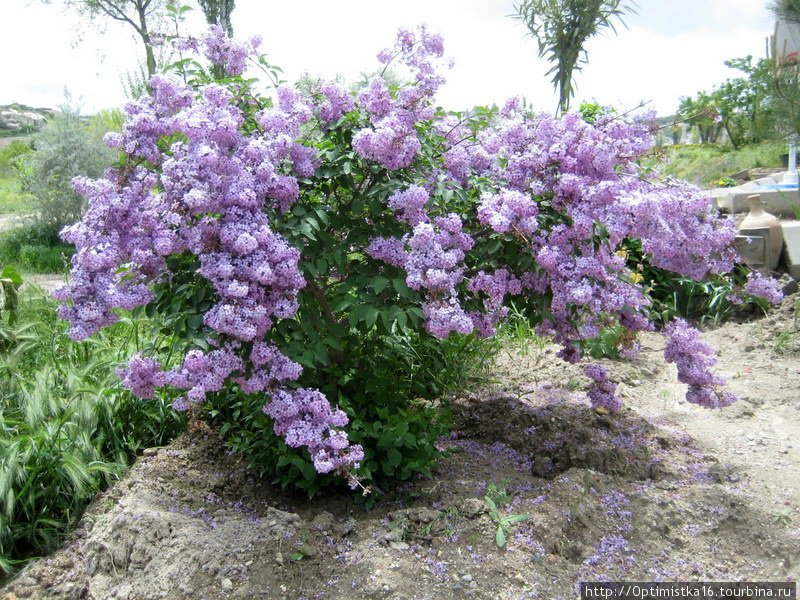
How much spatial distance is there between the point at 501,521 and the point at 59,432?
2406 mm

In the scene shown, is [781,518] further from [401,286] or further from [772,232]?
[772,232]

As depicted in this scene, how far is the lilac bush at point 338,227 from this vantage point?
8.91 feet

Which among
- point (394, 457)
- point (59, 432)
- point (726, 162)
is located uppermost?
point (726, 162)

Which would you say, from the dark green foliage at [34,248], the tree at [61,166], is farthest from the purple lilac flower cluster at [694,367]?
the tree at [61,166]

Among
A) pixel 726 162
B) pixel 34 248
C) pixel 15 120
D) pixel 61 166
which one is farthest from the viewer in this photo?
pixel 15 120

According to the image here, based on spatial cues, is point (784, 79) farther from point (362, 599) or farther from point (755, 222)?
point (362, 599)

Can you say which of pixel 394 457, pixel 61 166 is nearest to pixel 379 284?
pixel 394 457

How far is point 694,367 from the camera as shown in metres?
3.60

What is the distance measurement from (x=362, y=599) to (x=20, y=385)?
2809 millimetres

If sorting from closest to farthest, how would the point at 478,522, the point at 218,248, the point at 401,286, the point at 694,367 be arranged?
the point at 218,248
the point at 401,286
the point at 478,522
the point at 694,367

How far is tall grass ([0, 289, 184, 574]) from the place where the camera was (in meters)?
3.38

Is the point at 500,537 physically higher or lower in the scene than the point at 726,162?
lower

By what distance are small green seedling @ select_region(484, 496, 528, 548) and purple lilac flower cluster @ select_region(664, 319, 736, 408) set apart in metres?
1.30

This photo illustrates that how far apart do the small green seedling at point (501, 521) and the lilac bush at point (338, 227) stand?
0.69m
